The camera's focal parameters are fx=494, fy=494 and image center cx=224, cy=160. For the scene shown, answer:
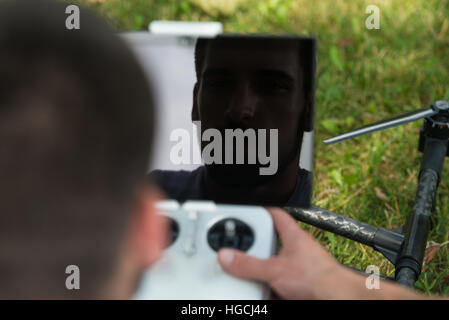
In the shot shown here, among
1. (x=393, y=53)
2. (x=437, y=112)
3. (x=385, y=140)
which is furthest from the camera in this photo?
(x=393, y=53)

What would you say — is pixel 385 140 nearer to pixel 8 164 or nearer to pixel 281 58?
pixel 281 58

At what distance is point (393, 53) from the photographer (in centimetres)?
247

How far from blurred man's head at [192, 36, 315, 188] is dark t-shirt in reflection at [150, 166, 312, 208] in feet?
0.15

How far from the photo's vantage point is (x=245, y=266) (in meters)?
0.89

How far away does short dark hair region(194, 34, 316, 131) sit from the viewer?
1056 mm

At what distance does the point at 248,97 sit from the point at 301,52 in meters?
0.15

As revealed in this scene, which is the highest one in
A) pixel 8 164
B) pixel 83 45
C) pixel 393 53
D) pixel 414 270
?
pixel 393 53

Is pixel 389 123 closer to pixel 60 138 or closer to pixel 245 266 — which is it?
pixel 245 266

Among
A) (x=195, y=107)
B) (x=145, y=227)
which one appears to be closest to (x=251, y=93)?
(x=195, y=107)

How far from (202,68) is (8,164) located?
0.63 metres

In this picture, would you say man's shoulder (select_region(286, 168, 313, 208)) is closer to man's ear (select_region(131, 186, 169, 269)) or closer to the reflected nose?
the reflected nose

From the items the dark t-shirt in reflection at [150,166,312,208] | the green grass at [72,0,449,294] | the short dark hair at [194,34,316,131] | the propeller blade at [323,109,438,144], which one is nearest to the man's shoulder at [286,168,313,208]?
the dark t-shirt in reflection at [150,166,312,208]

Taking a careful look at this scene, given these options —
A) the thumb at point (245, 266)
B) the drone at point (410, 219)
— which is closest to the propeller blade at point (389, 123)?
the drone at point (410, 219)
